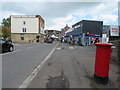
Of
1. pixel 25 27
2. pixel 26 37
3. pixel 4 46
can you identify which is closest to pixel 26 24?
pixel 25 27

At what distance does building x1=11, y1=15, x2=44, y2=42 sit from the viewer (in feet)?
159

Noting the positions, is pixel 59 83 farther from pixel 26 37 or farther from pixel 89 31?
pixel 26 37

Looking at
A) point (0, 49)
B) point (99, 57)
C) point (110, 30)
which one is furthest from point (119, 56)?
point (110, 30)

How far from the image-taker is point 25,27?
4875 centimetres

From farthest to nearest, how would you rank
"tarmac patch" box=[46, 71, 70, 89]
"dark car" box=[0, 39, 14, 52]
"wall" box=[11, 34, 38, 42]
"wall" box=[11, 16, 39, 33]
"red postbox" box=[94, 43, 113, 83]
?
"wall" box=[11, 34, 38, 42]
"wall" box=[11, 16, 39, 33]
"dark car" box=[0, 39, 14, 52]
"red postbox" box=[94, 43, 113, 83]
"tarmac patch" box=[46, 71, 70, 89]

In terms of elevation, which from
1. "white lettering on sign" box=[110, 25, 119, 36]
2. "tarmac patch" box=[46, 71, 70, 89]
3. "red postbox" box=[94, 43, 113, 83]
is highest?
"white lettering on sign" box=[110, 25, 119, 36]

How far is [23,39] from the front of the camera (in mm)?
49375

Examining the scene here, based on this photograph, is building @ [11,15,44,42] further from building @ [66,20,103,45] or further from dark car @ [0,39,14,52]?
dark car @ [0,39,14,52]

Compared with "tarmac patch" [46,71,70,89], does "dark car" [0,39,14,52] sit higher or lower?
higher

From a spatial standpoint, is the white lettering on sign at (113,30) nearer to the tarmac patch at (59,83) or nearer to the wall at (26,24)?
the wall at (26,24)

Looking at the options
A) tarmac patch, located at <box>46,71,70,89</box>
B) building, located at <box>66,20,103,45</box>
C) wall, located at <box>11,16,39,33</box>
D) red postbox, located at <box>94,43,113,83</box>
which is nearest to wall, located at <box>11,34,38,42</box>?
wall, located at <box>11,16,39,33</box>

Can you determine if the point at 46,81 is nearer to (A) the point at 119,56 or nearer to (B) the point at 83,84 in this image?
(B) the point at 83,84

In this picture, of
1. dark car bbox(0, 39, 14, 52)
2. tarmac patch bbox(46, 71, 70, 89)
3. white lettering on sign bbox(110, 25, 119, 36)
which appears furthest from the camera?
white lettering on sign bbox(110, 25, 119, 36)

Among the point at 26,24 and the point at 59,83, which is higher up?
the point at 26,24
